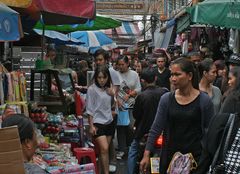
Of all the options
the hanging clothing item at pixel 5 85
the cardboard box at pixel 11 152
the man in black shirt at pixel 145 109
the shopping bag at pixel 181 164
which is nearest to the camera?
the cardboard box at pixel 11 152

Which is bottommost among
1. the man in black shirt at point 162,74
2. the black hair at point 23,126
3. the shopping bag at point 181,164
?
the shopping bag at point 181,164

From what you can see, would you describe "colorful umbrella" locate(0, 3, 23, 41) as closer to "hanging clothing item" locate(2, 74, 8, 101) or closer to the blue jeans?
"hanging clothing item" locate(2, 74, 8, 101)

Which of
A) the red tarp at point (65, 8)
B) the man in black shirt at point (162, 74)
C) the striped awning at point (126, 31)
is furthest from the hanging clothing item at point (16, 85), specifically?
the striped awning at point (126, 31)

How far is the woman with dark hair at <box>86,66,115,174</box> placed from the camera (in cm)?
719

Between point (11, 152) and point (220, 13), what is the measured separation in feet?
15.4

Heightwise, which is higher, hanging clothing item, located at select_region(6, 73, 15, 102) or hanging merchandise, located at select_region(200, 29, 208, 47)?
hanging merchandise, located at select_region(200, 29, 208, 47)

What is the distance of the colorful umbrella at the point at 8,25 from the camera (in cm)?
463

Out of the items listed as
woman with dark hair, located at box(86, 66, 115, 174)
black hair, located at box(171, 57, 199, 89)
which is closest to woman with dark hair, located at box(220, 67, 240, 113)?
black hair, located at box(171, 57, 199, 89)

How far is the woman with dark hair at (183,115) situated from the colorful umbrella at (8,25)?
158 centimetres

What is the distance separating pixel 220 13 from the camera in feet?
23.0

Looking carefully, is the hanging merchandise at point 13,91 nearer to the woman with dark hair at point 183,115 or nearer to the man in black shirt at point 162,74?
the woman with dark hair at point 183,115

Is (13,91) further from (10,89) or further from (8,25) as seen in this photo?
(8,25)

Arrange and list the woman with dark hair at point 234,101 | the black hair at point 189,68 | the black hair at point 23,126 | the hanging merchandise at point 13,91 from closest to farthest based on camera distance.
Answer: the black hair at point 23,126
the woman with dark hair at point 234,101
the black hair at point 189,68
the hanging merchandise at point 13,91

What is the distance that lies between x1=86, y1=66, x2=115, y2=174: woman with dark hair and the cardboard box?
13.3 ft
